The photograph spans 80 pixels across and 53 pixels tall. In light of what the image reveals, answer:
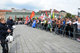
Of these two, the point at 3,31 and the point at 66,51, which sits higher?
the point at 3,31

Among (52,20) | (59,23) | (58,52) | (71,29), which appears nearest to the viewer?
(58,52)

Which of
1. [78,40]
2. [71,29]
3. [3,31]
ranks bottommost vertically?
[78,40]

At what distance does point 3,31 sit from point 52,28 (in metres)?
9.10

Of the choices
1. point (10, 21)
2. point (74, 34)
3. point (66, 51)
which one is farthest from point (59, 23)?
point (66, 51)

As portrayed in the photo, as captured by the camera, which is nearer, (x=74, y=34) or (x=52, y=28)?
(x=74, y=34)

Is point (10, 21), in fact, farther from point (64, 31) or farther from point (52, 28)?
point (52, 28)

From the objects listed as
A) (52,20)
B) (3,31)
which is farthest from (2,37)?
(52,20)

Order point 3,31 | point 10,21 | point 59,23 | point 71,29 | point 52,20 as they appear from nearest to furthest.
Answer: point 3,31 < point 10,21 < point 71,29 < point 59,23 < point 52,20

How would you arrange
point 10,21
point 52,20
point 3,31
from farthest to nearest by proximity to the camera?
point 52,20, point 10,21, point 3,31

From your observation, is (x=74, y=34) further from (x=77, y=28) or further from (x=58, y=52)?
(x=58, y=52)

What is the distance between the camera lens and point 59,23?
437 inches

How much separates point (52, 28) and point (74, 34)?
16.1ft

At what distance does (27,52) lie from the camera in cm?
550

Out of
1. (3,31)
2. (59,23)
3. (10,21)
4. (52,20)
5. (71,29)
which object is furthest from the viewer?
(52,20)
